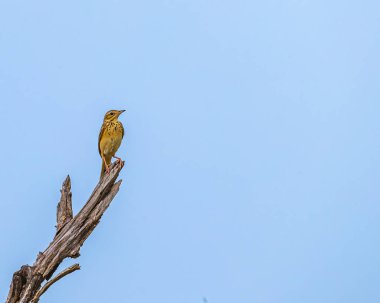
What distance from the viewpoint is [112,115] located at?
14.1 meters

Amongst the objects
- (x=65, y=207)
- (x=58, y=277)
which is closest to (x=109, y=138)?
(x=65, y=207)

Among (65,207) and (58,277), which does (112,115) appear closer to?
(65,207)

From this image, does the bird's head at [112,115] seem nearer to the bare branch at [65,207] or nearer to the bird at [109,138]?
the bird at [109,138]

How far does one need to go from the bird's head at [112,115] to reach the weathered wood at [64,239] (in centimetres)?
379

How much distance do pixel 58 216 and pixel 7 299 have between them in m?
1.48

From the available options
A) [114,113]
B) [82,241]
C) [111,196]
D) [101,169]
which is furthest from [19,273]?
[114,113]

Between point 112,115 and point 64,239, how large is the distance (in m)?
5.07

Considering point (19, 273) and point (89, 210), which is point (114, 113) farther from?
point (19, 273)

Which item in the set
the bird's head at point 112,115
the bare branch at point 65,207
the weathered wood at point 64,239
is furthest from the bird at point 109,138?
the bare branch at point 65,207

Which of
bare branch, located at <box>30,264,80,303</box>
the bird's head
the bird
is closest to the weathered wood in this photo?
bare branch, located at <box>30,264,80,303</box>

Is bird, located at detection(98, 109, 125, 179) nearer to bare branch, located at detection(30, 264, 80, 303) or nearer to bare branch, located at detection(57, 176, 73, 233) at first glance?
bare branch, located at detection(57, 176, 73, 233)

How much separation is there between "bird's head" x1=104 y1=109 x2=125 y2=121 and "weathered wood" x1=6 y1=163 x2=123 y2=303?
12.4ft

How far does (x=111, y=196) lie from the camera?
9.94 metres

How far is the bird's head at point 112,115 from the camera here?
14109mm
